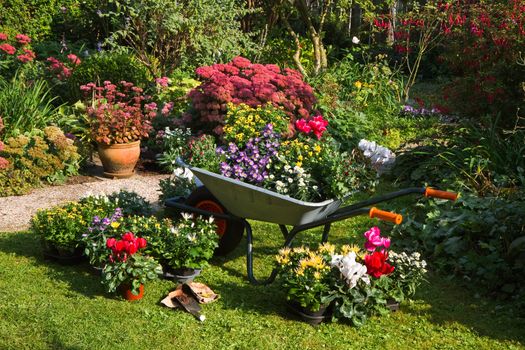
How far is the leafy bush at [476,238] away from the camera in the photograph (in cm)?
450

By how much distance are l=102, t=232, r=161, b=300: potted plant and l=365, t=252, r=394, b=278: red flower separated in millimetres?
1241

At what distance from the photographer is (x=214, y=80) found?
22.0 ft

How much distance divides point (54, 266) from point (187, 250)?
1.00 m

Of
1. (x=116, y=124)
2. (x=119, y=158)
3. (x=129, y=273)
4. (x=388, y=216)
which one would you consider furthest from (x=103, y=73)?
(x=388, y=216)

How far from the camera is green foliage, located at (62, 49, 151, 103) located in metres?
8.27

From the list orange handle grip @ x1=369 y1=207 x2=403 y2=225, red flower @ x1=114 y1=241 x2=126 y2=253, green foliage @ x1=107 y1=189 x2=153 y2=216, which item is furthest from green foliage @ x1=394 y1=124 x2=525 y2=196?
red flower @ x1=114 y1=241 x2=126 y2=253

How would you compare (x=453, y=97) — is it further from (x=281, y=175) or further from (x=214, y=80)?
(x=281, y=175)

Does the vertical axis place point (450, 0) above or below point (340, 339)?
above

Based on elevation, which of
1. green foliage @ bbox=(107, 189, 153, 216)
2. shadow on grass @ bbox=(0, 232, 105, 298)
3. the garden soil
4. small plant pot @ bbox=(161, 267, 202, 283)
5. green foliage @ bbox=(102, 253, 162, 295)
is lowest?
the garden soil

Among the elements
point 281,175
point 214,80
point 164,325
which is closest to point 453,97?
point 214,80

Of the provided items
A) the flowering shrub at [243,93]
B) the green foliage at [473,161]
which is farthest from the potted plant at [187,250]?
the green foliage at [473,161]

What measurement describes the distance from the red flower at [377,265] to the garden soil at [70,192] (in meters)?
2.11

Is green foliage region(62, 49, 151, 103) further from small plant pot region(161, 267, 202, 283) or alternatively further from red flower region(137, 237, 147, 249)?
red flower region(137, 237, 147, 249)

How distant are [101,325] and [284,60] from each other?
7.63 meters
